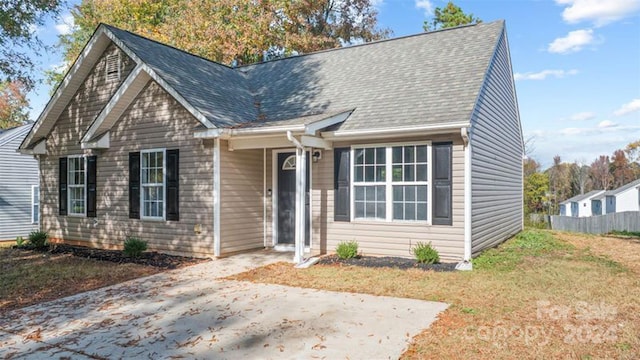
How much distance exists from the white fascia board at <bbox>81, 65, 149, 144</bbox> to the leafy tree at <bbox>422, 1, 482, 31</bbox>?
23.1 metres

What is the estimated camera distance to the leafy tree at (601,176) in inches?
2141

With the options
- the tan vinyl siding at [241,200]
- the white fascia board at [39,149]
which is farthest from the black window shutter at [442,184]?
the white fascia board at [39,149]

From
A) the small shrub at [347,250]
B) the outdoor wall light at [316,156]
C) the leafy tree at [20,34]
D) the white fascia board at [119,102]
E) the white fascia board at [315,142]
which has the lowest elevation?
the small shrub at [347,250]

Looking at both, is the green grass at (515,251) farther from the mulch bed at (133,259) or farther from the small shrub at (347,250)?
the mulch bed at (133,259)

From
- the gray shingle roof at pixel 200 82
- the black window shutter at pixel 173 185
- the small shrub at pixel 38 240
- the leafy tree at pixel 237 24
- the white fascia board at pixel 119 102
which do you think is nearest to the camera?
the gray shingle roof at pixel 200 82

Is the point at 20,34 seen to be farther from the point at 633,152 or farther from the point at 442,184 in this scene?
the point at 633,152

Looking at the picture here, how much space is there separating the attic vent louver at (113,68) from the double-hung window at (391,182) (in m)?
6.68

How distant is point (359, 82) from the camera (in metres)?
10.9

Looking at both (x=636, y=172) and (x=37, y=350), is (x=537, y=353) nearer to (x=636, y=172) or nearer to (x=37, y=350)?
(x=37, y=350)

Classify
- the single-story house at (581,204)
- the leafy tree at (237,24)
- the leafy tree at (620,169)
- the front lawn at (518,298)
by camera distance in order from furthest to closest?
the leafy tree at (620,169), the single-story house at (581,204), the leafy tree at (237,24), the front lawn at (518,298)

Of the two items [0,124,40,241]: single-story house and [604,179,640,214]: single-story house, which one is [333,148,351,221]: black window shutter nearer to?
[0,124,40,241]: single-story house

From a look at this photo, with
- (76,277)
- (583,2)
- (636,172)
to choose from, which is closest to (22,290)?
(76,277)

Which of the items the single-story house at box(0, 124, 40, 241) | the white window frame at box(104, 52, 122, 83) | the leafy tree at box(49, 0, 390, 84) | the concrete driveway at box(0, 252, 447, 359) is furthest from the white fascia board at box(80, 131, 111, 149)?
the leafy tree at box(49, 0, 390, 84)

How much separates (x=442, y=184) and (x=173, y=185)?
5861 millimetres
